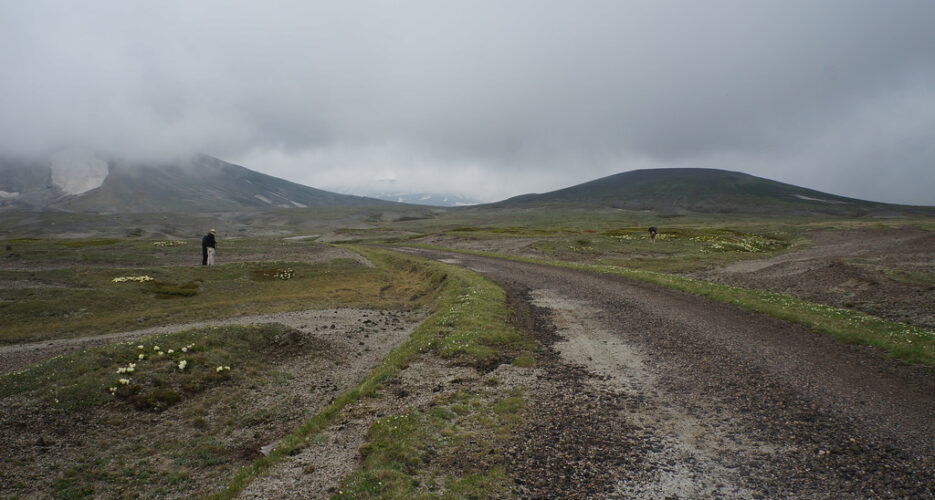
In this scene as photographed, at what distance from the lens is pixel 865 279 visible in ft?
96.1

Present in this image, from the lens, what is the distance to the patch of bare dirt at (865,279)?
23.5 metres

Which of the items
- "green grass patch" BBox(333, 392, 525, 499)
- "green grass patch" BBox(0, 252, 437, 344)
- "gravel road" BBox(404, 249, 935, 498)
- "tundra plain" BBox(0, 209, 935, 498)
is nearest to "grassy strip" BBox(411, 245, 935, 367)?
"tundra plain" BBox(0, 209, 935, 498)

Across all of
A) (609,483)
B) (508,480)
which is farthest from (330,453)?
(609,483)

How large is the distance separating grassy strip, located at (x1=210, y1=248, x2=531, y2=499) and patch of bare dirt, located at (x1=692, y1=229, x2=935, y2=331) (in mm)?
20985

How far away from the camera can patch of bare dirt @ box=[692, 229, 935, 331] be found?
23.5 metres

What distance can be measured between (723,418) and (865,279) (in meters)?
28.4

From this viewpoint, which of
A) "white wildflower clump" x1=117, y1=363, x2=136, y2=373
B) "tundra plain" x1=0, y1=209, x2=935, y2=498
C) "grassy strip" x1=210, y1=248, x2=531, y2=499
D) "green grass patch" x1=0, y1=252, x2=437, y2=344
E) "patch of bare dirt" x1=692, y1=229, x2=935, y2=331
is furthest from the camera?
"green grass patch" x1=0, y1=252, x2=437, y2=344

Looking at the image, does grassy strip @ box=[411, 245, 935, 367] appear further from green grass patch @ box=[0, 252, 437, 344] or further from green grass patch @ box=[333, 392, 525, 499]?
green grass patch @ box=[0, 252, 437, 344]

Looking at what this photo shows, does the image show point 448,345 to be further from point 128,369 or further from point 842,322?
point 842,322

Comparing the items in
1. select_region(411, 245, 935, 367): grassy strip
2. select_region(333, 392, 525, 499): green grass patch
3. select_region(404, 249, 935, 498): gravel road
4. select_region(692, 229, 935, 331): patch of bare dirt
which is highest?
select_region(692, 229, 935, 331): patch of bare dirt

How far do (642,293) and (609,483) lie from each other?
2305 cm

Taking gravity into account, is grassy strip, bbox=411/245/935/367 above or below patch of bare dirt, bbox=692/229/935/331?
below

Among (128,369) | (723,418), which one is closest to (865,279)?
(723,418)

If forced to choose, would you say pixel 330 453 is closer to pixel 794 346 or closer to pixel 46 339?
pixel 794 346
